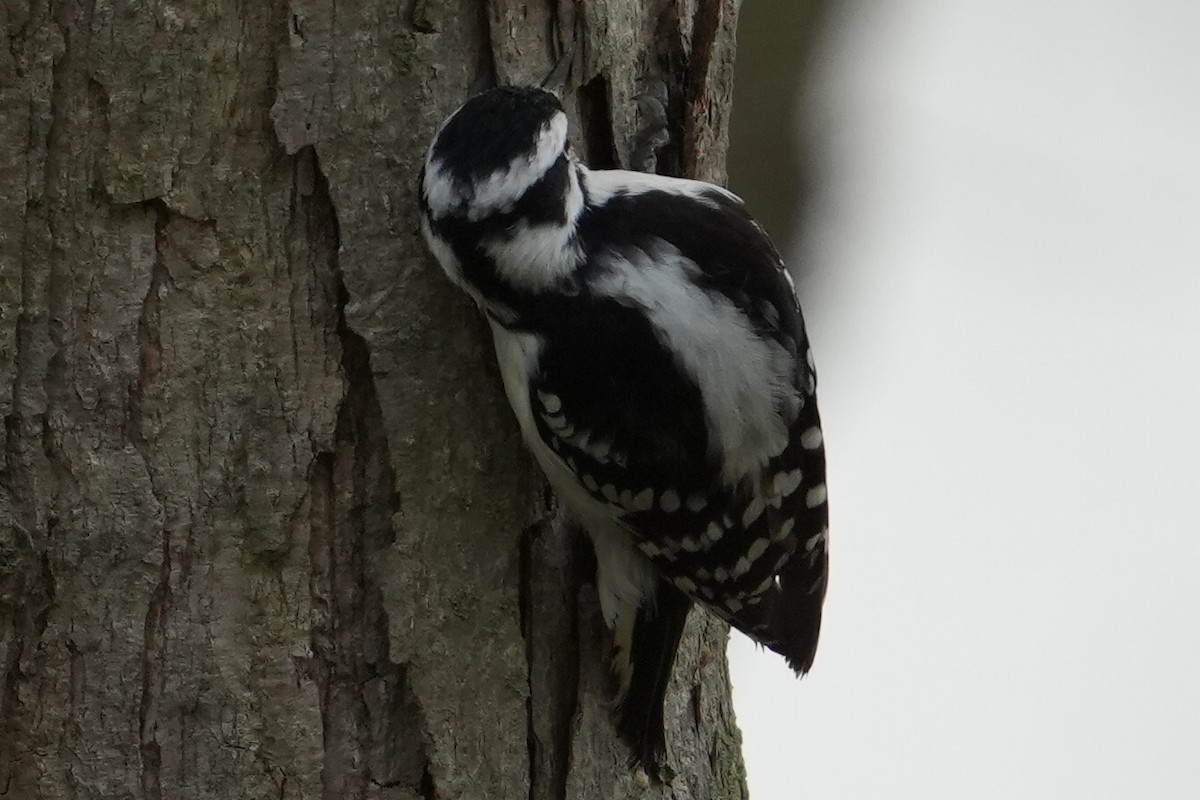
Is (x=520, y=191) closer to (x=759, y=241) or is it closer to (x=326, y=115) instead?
Answer: (x=326, y=115)

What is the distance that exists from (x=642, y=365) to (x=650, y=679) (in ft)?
1.40

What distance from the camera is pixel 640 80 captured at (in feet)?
5.82

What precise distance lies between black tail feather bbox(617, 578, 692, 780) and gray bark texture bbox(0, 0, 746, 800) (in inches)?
7.8

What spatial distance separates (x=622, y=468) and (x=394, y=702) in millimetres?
390

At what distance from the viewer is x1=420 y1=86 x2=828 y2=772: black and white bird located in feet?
4.88

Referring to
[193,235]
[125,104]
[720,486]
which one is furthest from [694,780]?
[125,104]

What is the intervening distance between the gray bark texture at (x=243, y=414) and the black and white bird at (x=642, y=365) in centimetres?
9

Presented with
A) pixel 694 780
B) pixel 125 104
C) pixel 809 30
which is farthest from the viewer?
pixel 809 30

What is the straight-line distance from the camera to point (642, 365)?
1605mm

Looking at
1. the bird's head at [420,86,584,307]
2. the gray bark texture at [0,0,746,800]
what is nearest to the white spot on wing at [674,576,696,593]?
the gray bark texture at [0,0,746,800]

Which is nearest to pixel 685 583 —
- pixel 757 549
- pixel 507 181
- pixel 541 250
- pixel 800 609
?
pixel 757 549

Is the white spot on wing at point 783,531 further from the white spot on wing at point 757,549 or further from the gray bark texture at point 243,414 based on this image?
the gray bark texture at point 243,414

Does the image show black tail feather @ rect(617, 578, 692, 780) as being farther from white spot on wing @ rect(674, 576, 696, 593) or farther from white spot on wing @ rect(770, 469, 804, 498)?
white spot on wing @ rect(770, 469, 804, 498)

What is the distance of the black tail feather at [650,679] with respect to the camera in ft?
5.65
